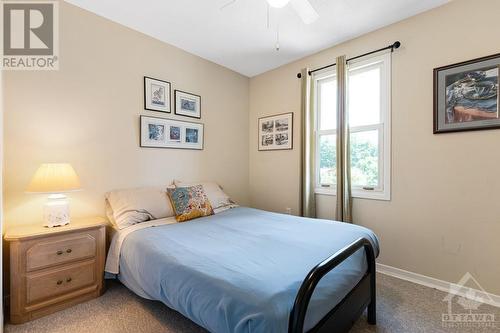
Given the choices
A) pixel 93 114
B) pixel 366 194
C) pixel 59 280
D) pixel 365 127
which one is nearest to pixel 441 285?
pixel 366 194

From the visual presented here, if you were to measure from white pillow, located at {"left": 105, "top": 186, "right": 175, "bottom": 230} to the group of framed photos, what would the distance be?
598mm

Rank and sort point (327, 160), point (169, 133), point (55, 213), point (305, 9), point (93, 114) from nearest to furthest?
point (55, 213) < point (305, 9) < point (93, 114) < point (169, 133) < point (327, 160)

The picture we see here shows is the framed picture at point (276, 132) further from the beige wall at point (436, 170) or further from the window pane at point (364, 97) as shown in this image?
the beige wall at point (436, 170)

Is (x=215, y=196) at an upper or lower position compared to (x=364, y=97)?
lower

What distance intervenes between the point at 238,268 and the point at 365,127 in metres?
2.25

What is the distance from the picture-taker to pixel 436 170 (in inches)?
87.8

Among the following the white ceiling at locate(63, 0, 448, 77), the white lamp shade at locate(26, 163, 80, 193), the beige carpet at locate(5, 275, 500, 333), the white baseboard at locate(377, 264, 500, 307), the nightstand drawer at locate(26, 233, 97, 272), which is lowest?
the beige carpet at locate(5, 275, 500, 333)

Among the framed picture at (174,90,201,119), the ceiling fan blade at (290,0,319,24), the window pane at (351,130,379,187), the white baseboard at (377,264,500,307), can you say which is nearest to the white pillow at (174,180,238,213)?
the framed picture at (174,90,201,119)

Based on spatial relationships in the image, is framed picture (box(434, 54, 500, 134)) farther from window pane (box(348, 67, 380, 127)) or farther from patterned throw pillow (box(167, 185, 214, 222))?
patterned throw pillow (box(167, 185, 214, 222))

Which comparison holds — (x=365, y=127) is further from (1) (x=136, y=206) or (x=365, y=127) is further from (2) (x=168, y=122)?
(1) (x=136, y=206)

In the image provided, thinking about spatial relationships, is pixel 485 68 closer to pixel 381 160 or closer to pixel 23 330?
pixel 381 160

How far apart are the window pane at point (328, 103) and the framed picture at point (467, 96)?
1.05m

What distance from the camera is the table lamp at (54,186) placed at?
1.82 meters

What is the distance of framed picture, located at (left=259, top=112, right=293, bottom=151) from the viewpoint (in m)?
3.40
